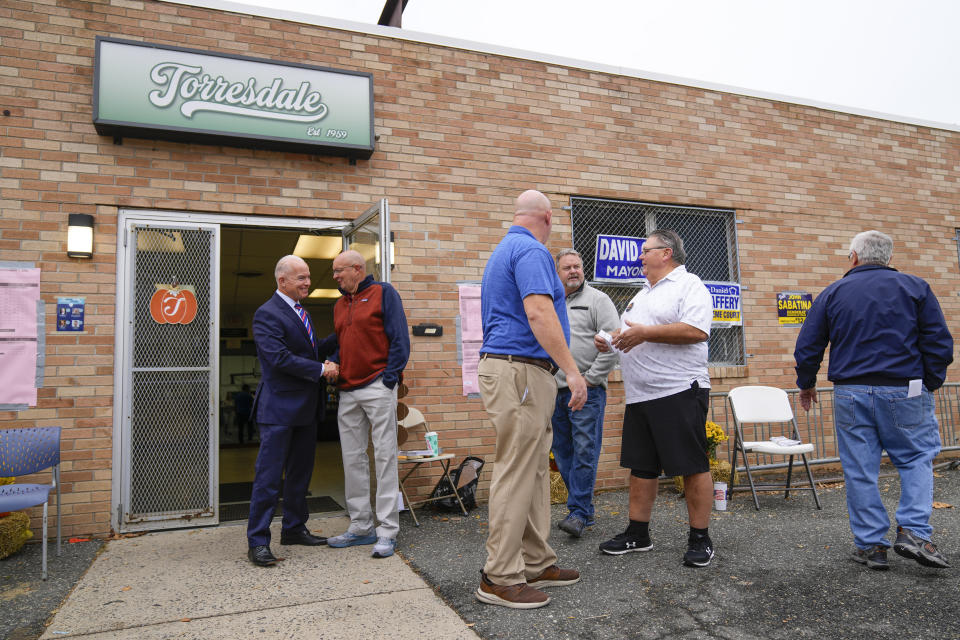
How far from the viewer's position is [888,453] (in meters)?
3.71

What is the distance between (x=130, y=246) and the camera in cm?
517

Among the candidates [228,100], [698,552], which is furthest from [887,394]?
[228,100]

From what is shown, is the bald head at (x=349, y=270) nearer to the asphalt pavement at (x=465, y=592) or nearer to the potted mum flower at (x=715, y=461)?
the asphalt pavement at (x=465, y=592)

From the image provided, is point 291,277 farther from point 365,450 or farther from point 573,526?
point 573,526

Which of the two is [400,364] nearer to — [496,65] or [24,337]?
[24,337]

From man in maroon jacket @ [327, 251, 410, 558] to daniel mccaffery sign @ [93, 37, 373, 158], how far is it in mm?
1707

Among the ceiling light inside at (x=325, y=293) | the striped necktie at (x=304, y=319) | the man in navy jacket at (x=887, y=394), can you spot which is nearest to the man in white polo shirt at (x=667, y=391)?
the man in navy jacket at (x=887, y=394)

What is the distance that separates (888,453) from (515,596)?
2.33 meters

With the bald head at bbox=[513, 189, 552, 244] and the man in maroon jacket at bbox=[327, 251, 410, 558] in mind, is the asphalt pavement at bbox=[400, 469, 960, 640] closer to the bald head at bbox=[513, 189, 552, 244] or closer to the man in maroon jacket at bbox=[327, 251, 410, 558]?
the man in maroon jacket at bbox=[327, 251, 410, 558]

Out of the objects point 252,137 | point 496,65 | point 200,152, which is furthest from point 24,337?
point 496,65

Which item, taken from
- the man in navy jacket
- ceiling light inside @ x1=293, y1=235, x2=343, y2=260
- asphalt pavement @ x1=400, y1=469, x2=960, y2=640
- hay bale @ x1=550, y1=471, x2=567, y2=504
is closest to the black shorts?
asphalt pavement @ x1=400, y1=469, x2=960, y2=640

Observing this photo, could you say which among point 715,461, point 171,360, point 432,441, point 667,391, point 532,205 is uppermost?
point 532,205

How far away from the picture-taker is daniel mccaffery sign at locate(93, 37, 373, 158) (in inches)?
202

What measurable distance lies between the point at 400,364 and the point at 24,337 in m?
2.93
